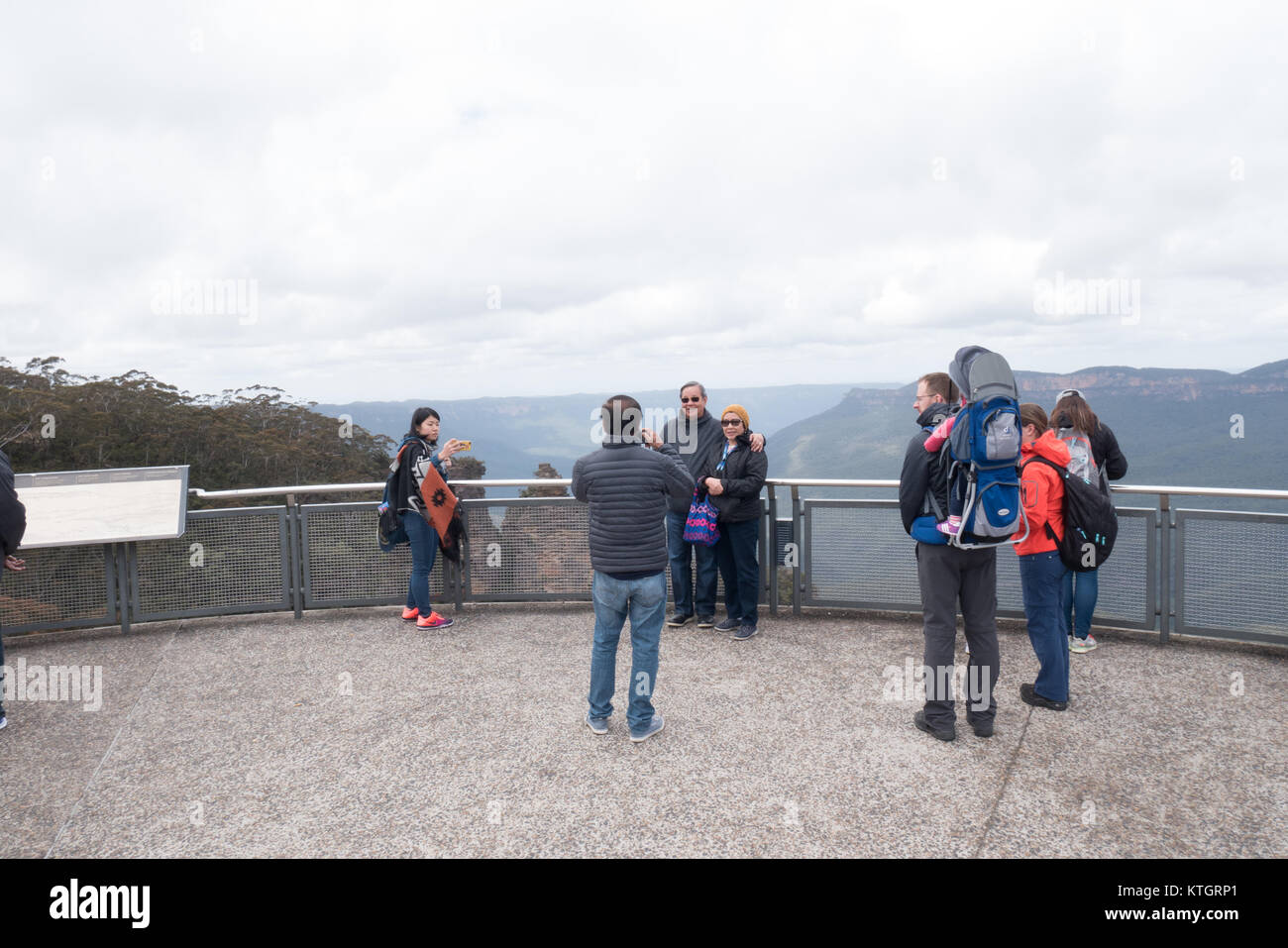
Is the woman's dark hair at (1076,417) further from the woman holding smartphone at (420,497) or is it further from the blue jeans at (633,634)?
the woman holding smartphone at (420,497)

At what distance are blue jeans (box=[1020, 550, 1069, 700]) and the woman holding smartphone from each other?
446cm

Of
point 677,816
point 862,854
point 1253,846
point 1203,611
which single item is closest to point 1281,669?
point 1203,611

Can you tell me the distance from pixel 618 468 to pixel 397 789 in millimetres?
2014

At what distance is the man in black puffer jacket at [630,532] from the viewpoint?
437 cm

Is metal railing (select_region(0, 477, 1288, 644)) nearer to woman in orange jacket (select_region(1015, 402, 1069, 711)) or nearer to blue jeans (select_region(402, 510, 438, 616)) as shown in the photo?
blue jeans (select_region(402, 510, 438, 616))

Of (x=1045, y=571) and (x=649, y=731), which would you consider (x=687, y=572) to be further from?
(x=1045, y=571)

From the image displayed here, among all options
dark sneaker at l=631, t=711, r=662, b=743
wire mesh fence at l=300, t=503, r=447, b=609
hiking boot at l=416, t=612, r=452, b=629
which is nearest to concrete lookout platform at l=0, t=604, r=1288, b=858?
dark sneaker at l=631, t=711, r=662, b=743

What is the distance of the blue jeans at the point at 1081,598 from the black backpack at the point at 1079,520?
2.98 feet

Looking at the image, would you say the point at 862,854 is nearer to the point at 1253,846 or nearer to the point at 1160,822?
the point at 1160,822

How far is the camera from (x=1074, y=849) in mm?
3367

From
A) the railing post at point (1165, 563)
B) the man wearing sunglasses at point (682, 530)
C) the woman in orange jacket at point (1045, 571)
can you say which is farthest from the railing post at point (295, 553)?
the railing post at point (1165, 563)

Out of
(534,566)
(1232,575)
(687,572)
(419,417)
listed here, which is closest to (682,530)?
(687,572)

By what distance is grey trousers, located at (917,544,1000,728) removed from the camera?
4.46m
